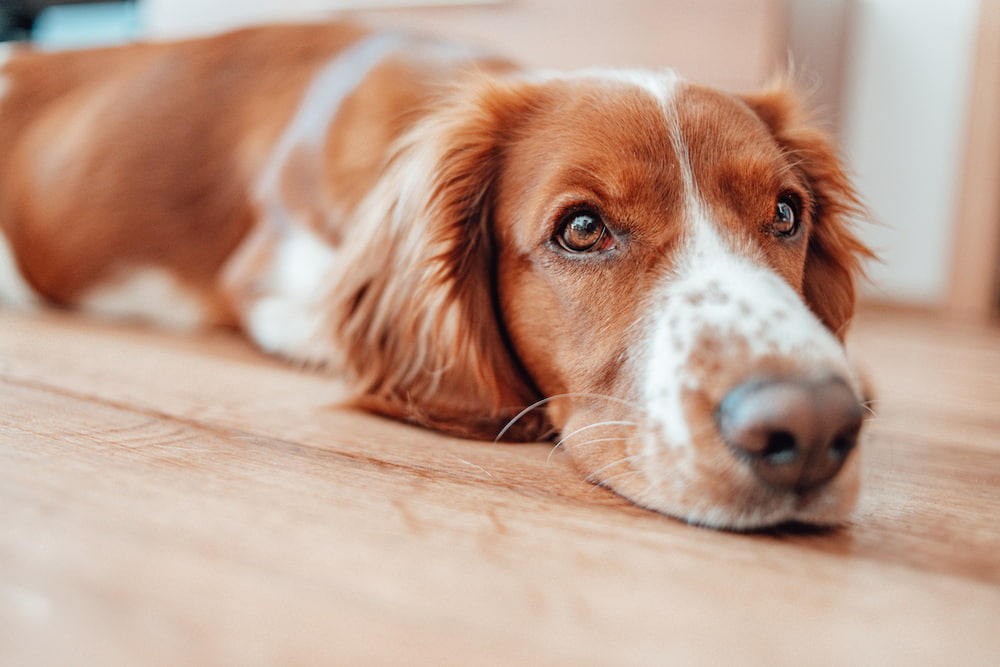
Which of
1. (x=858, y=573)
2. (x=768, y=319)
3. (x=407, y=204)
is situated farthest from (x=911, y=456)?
(x=407, y=204)

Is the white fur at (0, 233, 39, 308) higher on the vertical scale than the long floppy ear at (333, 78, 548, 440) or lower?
lower

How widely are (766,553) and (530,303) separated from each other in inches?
23.6

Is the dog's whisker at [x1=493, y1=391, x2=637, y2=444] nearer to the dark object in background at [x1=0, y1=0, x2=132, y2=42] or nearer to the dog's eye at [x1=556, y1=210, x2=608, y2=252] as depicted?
the dog's eye at [x1=556, y1=210, x2=608, y2=252]

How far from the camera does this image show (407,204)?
5.27 ft

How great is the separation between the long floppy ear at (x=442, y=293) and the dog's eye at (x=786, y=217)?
47cm

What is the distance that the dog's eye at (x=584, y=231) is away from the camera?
51.5 inches

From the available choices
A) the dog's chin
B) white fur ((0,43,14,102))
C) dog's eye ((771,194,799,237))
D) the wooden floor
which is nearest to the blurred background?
white fur ((0,43,14,102))

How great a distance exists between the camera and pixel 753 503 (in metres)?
0.97

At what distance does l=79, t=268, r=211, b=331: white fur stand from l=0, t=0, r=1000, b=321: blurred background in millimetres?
1883

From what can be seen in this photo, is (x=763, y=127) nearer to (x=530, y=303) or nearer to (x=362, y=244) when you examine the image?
(x=530, y=303)

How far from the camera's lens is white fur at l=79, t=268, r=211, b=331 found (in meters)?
2.38

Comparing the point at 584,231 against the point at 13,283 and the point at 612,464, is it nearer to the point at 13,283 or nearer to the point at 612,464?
the point at 612,464

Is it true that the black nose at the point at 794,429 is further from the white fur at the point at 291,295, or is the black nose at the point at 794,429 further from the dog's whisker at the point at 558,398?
the white fur at the point at 291,295

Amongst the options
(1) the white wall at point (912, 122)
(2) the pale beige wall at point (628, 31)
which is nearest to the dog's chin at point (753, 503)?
(2) the pale beige wall at point (628, 31)
